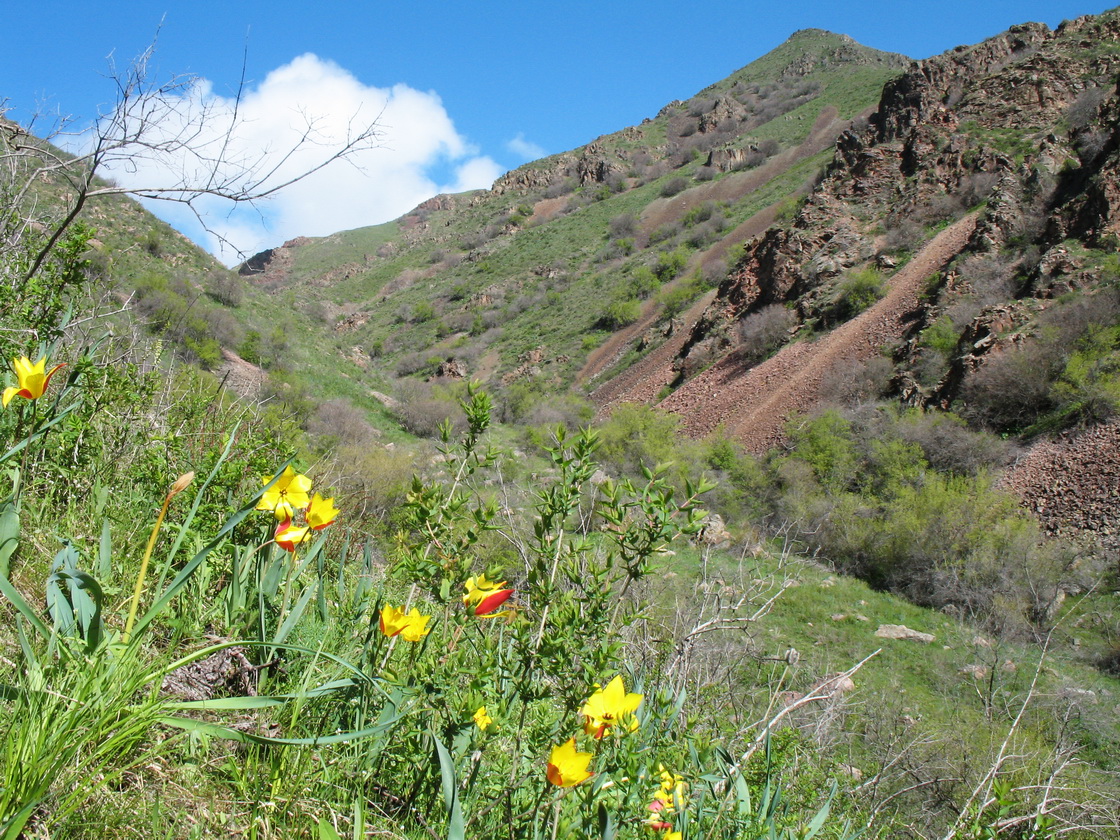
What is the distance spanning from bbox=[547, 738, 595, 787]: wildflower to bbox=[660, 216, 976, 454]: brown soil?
14967mm

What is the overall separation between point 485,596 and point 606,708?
32cm

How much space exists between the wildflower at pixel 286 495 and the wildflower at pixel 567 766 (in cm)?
83

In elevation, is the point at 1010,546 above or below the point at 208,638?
below

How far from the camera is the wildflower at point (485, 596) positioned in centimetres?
121

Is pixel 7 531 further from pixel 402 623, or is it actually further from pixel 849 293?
pixel 849 293

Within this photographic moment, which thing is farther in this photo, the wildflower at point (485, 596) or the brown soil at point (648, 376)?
the brown soil at point (648, 376)

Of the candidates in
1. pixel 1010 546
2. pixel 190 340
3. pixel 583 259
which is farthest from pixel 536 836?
pixel 583 259

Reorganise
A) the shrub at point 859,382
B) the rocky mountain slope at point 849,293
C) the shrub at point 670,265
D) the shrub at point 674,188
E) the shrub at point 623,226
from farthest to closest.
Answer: the shrub at point 674,188 < the shrub at point 623,226 < the shrub at point 670,265 < the shrub at point 859,382 < the rocky mountain slope at point 849,293

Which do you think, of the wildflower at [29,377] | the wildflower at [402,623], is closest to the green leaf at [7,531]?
the wildflower at [29,377]

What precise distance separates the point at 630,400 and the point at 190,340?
536 inches

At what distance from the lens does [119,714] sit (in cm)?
116

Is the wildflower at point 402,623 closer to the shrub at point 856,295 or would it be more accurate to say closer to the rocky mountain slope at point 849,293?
the rocky mountain slope at point 849,293

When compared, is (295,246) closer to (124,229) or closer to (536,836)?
(124,229)

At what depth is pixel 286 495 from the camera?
152 centimetres
